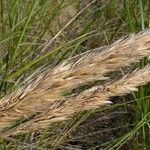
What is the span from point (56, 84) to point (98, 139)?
2.62 feet

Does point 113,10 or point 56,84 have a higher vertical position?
point 56,84

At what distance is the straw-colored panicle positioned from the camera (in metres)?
0.51

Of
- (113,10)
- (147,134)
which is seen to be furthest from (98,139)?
(113,10)

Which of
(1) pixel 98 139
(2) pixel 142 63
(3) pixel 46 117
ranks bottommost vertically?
(1) pixel 98 139

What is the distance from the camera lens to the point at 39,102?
51 centimetres

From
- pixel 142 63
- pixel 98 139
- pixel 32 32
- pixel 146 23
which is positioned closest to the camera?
pixel 142 63

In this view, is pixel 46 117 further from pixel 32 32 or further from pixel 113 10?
pixel 113 10

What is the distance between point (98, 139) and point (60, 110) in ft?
2.50

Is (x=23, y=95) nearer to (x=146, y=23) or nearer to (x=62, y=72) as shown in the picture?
(x=62, y=72)

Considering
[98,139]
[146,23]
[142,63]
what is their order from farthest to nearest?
[98,139] < [146,23] < [142,63]

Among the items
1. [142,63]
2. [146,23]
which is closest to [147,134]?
[142,63]

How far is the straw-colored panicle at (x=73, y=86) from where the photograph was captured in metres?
0.51

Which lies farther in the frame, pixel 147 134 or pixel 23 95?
pixel 147 134

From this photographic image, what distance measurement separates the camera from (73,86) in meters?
0.51
